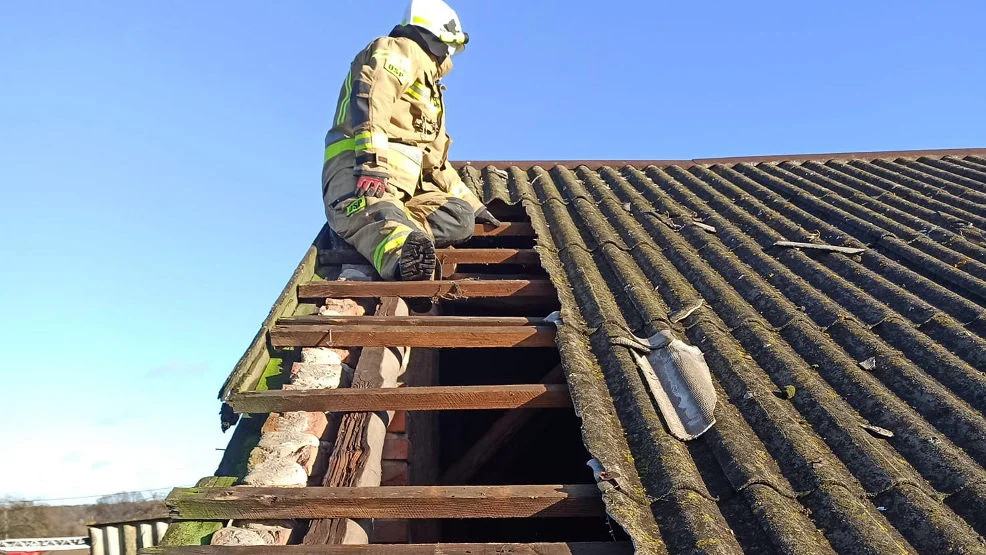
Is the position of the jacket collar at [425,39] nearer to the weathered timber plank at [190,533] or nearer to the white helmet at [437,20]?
the white helmet at [437,20]

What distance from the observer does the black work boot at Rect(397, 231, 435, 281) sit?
3258 millimetres

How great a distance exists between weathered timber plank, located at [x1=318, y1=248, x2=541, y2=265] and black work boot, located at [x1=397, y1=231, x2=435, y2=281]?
369 millimetres

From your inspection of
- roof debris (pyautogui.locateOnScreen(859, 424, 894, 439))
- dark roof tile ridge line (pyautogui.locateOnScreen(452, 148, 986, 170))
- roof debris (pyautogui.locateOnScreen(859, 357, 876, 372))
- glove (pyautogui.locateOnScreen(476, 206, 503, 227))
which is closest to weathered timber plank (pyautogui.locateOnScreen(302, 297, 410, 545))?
roof debris (pyautogui.locateOnScreen(859, 424, 894, 439))

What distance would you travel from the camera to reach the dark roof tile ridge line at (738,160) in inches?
253

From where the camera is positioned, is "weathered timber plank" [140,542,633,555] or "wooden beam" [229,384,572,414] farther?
"wooden beam" [229,384,572,414]

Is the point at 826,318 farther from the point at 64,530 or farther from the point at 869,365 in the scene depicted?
the point at 64,530

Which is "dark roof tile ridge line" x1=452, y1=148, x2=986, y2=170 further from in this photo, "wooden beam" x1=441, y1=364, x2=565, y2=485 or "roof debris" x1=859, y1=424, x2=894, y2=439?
"roof debris" x1=859, y1=424, x2=894, y2=439

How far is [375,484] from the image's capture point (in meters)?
2.17

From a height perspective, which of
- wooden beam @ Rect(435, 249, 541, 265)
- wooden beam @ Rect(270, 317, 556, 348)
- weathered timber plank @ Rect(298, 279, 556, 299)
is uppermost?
wooden beam @ Rect(435, 249, 541, 265)

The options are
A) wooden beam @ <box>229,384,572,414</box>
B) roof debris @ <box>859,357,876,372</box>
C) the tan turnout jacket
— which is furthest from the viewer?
the tan turnout jacket

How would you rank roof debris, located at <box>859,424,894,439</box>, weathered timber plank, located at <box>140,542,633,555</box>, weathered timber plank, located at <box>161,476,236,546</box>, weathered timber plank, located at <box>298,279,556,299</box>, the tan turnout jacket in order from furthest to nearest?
the tan turnout jacket < weathered timber plank, located at <box>298,279,556,299</box> < roof debris, located at <box>859,424,894,439</box> < weathered timber plank, located at <box>161,476,236,546</box> < weathered timber plank, located at <box>140,542,633,555</box>

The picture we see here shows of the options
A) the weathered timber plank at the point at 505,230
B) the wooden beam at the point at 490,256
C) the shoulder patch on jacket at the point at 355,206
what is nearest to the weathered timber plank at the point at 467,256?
the wooden beam at the point at 490,256

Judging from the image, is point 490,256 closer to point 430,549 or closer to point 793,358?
point 793,358

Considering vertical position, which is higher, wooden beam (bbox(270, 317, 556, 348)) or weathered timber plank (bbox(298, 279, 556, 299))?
weathered timber plank (bbox(298, 279, 556, 299))
